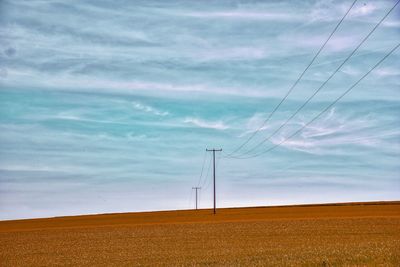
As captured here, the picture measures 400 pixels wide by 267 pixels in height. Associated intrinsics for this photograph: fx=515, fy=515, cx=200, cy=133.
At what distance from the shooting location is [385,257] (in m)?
23.9

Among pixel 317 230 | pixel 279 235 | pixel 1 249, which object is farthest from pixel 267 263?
pixel 1 249

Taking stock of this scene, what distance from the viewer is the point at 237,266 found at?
83.1ft

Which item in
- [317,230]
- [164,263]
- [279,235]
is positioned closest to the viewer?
[164,263]

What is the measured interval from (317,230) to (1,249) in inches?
1278

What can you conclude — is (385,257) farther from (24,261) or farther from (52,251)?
(52,251)

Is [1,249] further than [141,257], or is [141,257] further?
[1,249]

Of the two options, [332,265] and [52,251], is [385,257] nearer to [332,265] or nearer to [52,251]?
[332,265]

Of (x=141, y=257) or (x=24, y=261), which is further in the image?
(x=24, y=261)

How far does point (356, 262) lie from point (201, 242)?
2266cm

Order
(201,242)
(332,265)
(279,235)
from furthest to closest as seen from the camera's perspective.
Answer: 1. (279,235)
2. (201,242)
3. (332,265)

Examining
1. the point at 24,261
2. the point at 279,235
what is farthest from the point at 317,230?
the point at 24,261

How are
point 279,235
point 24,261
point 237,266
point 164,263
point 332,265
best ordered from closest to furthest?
point 332,265 → point 237,266 → point 164,263 → point 24,261 → point 279,235

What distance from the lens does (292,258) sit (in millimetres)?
27312

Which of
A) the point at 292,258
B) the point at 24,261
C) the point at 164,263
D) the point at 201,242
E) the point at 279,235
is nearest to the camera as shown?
the point at 292,258
